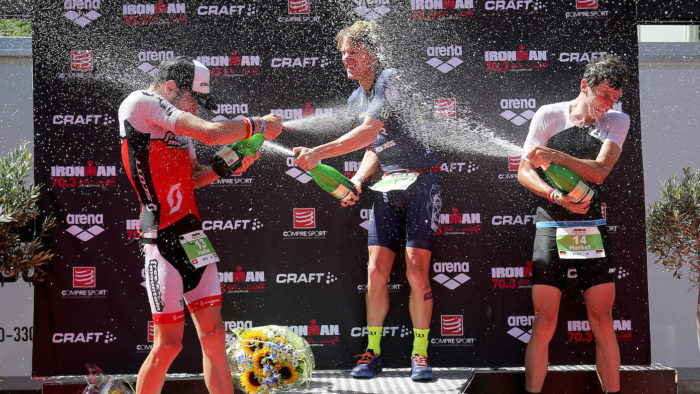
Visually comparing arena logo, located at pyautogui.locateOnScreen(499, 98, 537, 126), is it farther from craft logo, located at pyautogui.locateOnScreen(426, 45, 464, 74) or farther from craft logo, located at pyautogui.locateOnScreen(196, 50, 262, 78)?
craft logo, located at pyautogui.locateOnScreen(196, 50, 262, 78)

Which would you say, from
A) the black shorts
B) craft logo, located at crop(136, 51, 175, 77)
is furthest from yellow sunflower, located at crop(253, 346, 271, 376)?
craft logo, located at crop(136, 51, 175, 77)

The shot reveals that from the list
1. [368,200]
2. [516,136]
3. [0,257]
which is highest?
[516,136]

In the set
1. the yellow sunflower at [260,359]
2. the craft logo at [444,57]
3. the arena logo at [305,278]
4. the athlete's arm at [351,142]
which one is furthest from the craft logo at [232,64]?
the yellow sunflower at [260,359]

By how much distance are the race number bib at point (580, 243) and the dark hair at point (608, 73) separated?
3.04ft

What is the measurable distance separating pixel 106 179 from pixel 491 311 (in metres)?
3.08

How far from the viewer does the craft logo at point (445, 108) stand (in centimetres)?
482

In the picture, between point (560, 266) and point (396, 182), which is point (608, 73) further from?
point (396, 182)

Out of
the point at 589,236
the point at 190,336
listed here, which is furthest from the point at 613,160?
the point at 190,336

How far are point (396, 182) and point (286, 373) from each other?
140cm

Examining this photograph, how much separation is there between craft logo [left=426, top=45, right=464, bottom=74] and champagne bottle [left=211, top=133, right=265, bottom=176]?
5.86 ft

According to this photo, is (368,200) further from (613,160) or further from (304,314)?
(613,160)

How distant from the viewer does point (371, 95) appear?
A: 4.19 m

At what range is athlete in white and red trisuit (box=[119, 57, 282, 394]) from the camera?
10.4ft

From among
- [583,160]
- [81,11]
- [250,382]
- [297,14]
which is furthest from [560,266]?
[81,11]
